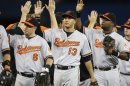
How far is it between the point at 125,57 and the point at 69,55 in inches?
35.0

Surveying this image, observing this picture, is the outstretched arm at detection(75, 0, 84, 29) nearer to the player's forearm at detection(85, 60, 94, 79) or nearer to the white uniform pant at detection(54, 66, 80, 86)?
the player's forearm at detection(85, 60, 94, 79)

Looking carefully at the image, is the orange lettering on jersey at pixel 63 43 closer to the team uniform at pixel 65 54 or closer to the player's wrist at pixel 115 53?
the team uniform at pixel 65 54

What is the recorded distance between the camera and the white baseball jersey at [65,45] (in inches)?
273

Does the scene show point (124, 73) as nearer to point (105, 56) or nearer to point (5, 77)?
point (105, 56)

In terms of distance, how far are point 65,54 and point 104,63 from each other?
30.7 inches

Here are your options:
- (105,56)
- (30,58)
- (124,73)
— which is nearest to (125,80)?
(124,73)

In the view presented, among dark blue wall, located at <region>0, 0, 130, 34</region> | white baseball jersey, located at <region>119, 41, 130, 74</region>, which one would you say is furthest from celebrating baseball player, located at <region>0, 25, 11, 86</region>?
dark blue wall, located at <region>0, 0, 130, 34</region>

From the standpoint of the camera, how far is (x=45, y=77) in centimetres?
653

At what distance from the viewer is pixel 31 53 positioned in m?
6.82

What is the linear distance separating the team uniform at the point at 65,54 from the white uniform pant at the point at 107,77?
1.52 feet

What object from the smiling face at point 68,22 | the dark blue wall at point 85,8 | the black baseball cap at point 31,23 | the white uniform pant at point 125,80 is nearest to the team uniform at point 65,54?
the smiling face at point 68,22

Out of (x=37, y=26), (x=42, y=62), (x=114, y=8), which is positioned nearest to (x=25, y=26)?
(x=37, y=26)

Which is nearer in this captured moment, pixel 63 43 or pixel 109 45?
pixel 109 45

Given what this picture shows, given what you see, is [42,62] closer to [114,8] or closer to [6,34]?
[6,34]
